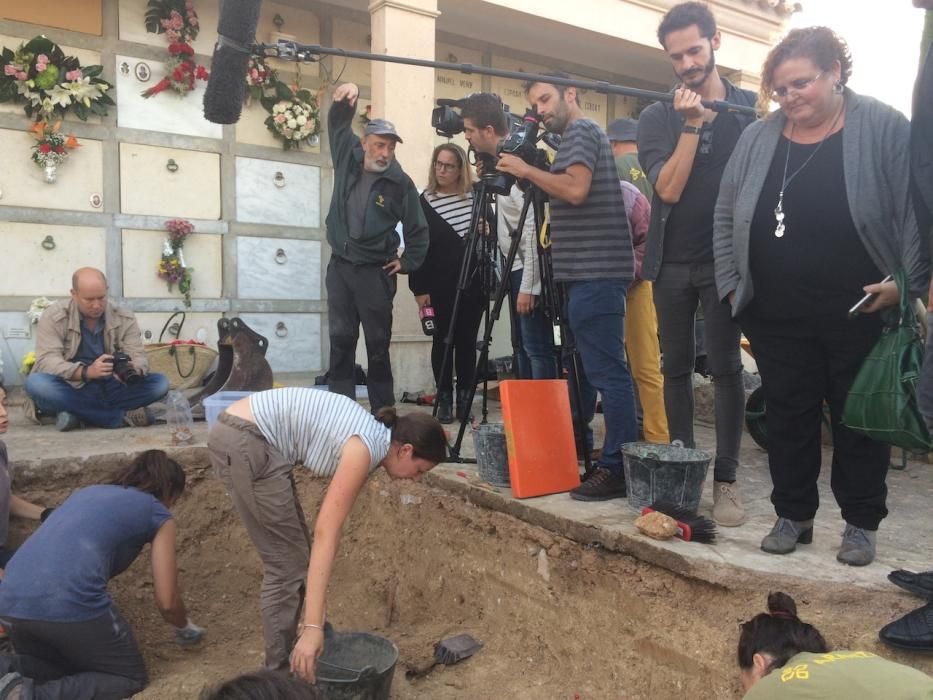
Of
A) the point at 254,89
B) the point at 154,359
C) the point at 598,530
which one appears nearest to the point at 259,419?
the point at 598,530

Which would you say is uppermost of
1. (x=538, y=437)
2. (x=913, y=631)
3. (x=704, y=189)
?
(x=704, y=189)

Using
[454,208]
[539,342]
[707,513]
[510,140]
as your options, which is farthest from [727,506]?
[454,208]

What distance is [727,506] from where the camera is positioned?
9.39 ft

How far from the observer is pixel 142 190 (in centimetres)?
605

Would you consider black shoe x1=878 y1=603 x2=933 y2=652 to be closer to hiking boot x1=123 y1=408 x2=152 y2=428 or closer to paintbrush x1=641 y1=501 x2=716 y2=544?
paintbrush x1=641 y1=501 x2=716 y2=544

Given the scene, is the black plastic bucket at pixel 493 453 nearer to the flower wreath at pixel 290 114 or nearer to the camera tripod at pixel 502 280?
the camera tripod at pixel 502 280

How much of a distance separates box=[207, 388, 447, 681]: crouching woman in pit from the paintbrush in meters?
0.87

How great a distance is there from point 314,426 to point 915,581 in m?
1.80

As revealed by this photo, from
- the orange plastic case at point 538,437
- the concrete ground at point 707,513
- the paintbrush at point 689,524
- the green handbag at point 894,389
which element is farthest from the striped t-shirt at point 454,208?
the green handbag at point 894,389

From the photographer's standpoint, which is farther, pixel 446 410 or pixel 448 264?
pixel 448 264

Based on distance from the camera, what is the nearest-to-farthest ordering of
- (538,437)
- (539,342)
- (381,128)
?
1. (538,437)
2. (539,342)
3. (381,128)

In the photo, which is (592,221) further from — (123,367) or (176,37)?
(176,37)

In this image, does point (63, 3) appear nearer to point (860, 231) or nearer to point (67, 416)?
point (67, 416)

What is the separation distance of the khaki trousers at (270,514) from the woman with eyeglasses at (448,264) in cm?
226
